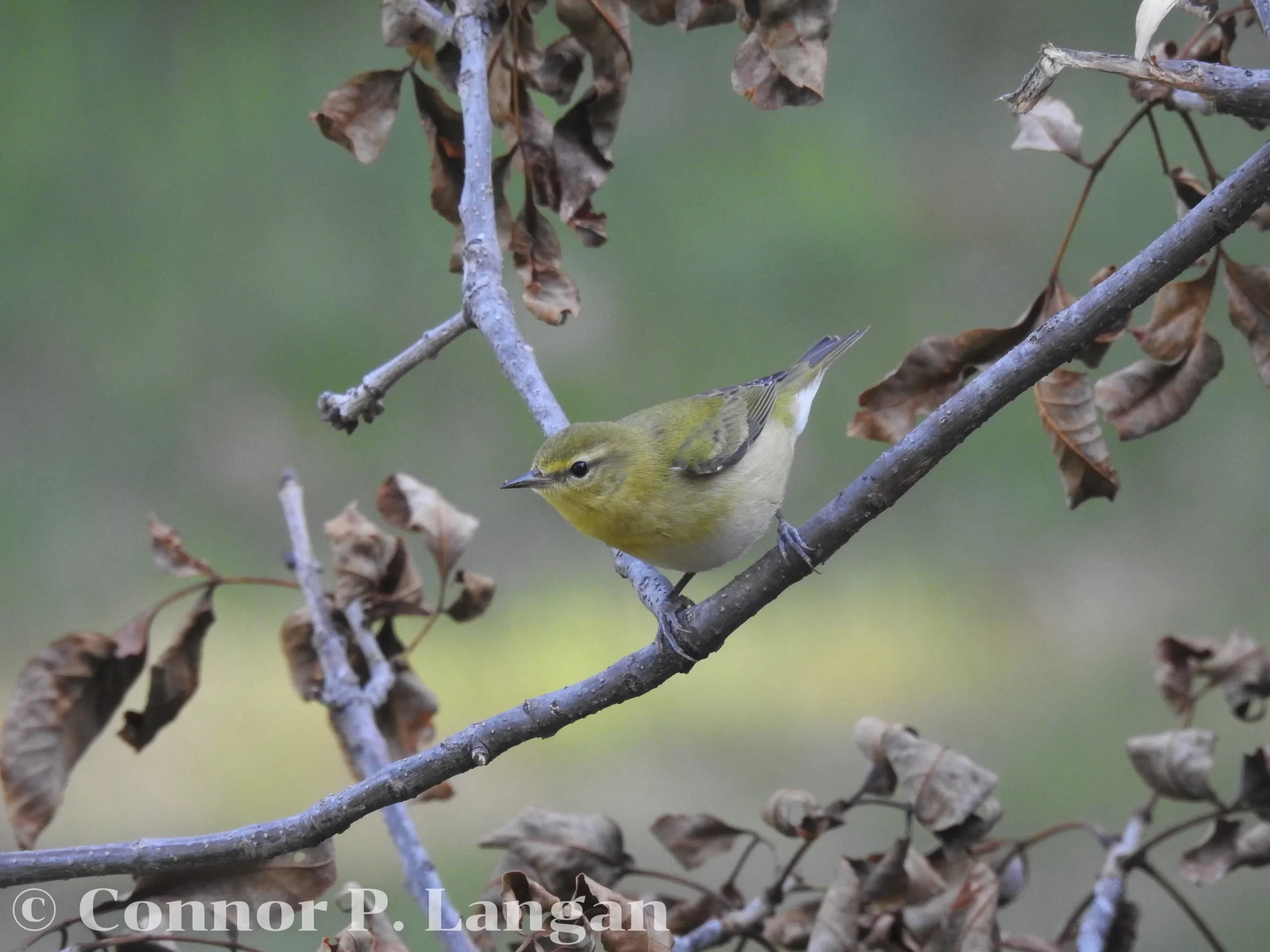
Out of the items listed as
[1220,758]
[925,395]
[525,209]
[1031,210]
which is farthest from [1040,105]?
[1031,210]

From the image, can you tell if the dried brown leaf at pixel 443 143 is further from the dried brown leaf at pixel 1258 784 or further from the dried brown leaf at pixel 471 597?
the dried brown leaf at pixel 1258 784

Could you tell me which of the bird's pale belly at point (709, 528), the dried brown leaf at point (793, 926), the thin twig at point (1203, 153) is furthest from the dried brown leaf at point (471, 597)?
the thin twig at point (1203, 153)

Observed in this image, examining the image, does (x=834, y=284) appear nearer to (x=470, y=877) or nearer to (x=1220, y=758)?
(x=1220, y=758)

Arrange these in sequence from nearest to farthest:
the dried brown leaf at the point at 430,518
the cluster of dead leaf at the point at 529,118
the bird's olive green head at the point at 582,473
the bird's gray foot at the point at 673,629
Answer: the bird's gray foot at the point at 673,629
the cluster of dead leaf at the point at 529,118
the dried brown leaf at the point at 430,518
the bird's olive green head at the point at 582,473

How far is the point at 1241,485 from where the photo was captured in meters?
5.64

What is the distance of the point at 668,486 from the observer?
2330 mm

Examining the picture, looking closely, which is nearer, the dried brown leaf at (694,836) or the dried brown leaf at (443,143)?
the dried brown leaf at (694,836)

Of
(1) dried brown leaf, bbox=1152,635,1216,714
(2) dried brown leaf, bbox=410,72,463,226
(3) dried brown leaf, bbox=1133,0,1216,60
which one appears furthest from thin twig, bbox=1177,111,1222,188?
(2) dried brown leaf, bbox=410,72,463,226

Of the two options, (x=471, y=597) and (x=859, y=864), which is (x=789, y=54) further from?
(x=859, y=864)

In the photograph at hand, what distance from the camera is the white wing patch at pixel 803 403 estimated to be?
115 inches

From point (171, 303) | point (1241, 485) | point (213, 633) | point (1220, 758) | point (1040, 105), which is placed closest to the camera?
point (1040, 105)

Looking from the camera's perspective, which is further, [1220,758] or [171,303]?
[171,303]

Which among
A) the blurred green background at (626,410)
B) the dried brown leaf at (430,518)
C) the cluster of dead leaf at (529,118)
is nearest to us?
the cluster of dead leaf at (529,118)

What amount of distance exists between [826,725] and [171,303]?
3566 millimetres
